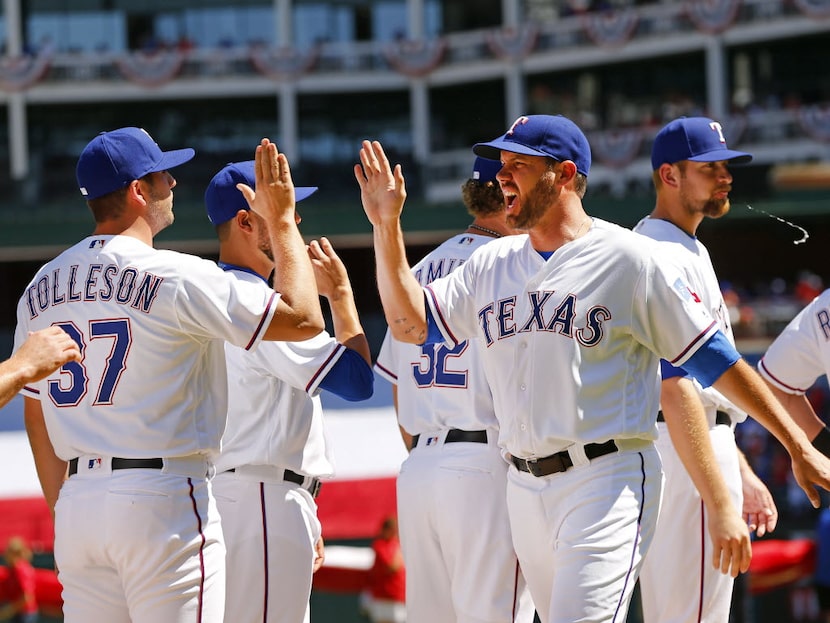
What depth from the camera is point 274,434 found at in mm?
4398

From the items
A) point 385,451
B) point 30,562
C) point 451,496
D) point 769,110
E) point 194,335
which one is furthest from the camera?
point 769,110

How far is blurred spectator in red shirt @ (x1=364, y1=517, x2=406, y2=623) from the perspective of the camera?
977 centimetres

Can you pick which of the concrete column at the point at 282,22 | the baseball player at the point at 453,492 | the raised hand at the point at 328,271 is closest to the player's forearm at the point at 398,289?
the raised hand at the point at 328,271

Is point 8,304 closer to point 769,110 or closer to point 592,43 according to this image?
point 592,43

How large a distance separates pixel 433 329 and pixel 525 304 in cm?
36

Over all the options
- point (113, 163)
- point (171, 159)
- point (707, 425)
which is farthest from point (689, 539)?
point (113, 163)

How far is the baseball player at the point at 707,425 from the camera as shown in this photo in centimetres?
465

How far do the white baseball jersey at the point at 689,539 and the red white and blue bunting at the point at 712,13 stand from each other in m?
31.1

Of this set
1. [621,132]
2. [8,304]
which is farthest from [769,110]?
[8,304]

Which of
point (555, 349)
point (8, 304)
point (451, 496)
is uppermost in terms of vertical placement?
point (555, 349)

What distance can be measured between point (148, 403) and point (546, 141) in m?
1.52

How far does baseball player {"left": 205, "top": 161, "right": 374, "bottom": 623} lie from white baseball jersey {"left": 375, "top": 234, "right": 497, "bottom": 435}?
0.46 metres

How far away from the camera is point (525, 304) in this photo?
394 cm

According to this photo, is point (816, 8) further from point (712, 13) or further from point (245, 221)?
point (245, 221)
